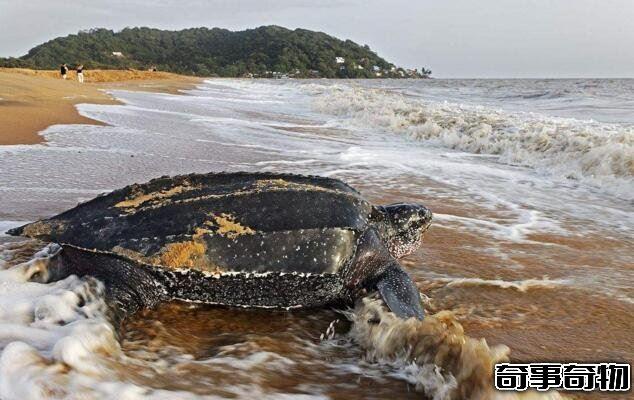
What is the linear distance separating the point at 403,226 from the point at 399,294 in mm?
613

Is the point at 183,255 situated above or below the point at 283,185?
below

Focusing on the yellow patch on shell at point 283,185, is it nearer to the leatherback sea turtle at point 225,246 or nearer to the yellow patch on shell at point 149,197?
the leatherback sea turtle at point 225,246

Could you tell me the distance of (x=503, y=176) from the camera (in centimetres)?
548

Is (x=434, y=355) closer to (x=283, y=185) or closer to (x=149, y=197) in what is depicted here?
(x=283, y=185)

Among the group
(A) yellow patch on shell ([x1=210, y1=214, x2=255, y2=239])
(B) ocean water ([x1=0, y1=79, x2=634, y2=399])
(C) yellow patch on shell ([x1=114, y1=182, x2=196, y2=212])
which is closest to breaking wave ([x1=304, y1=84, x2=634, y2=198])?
(B) ocean water ([x1=0, y1=79, x2=634, y2=399])

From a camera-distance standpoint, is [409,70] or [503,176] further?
[409,70]

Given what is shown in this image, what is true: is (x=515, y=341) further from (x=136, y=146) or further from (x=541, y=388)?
(x=136, y=146)

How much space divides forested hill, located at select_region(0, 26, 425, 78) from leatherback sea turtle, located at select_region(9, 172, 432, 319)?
7738 cm

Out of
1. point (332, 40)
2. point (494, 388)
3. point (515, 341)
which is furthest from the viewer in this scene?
point (332, 40)

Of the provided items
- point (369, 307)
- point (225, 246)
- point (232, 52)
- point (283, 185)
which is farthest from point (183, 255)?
point (232, 52)

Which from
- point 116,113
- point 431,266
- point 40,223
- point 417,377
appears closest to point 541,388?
point 417,377

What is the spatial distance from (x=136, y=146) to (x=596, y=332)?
509 centimetres

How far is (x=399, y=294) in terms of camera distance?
76.4 inches

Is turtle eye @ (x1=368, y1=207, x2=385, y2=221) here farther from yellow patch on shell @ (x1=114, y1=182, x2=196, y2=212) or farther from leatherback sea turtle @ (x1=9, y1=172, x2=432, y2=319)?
yellow patch on shell @ (x1=114, y1=182, x2=196, y2=212)
